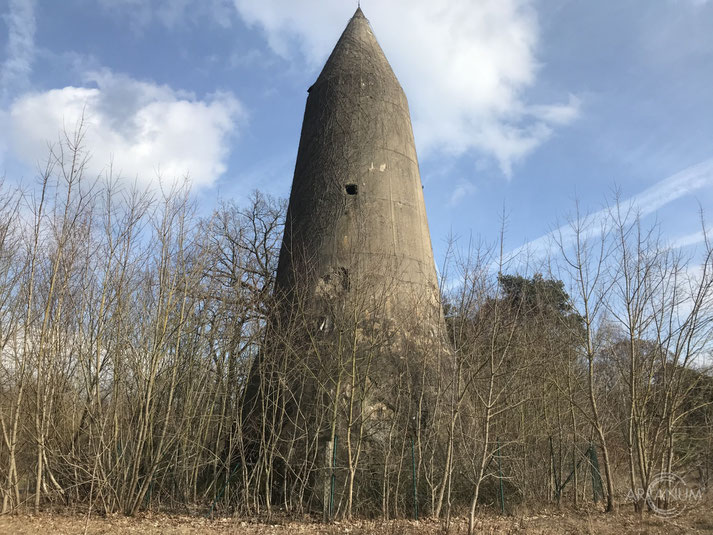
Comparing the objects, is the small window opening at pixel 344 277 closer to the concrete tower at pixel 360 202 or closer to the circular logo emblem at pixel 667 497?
the concrete tower at pixel 360 202

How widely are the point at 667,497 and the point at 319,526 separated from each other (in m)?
6.17

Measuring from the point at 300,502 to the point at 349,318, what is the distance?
102 inches

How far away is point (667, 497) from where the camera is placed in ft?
29.0

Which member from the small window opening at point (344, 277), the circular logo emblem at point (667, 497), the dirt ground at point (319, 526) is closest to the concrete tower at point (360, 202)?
the small window opening at point (344, 277)

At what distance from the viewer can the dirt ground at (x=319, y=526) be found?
6.23 m

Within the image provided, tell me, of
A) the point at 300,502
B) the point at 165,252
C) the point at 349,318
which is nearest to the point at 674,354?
the point at 349,318

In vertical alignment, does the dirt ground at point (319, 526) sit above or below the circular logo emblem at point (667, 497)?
below

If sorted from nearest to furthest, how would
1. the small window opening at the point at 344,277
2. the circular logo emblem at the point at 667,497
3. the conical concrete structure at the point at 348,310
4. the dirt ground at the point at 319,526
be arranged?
the dirt ground at the point at 319,526 < the conical concrete structure at the point at 348,310 < the small window opening at the point at 344,277 < the circular logo emblem at the point at 667,497

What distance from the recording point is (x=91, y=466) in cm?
754

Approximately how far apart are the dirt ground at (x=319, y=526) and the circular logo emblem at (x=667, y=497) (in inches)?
19.9

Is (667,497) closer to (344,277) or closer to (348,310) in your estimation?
(348,310)

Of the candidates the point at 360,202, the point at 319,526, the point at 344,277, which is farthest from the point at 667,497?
the point at 360,202

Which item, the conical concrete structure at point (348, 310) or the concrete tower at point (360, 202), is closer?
the conical concrete structure at point (348, 310)

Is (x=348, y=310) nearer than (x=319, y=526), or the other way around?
(x=319, y=526)
